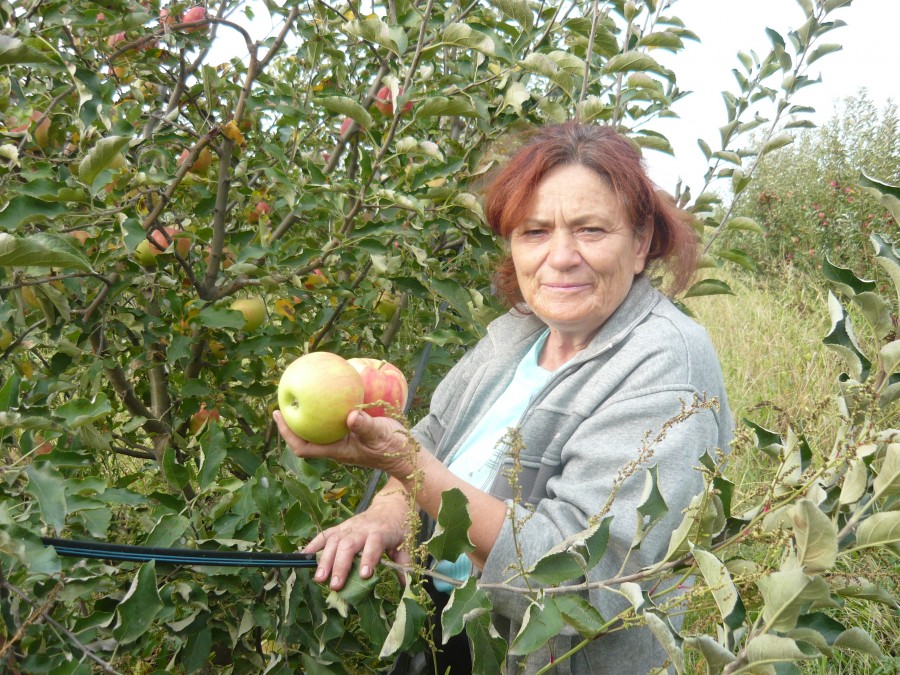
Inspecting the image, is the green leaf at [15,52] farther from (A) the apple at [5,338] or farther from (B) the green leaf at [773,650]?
(B) the green leaf at [773,650]

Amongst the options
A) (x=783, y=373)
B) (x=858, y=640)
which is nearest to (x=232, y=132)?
(x=858, y=640)

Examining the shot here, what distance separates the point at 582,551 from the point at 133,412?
143 centimetres

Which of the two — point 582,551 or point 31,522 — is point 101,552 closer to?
point 31,522

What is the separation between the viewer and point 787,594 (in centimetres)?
82

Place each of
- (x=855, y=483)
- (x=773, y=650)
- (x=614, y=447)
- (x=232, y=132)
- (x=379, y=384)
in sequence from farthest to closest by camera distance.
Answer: (x=232, y=132), (x=379, y=384), (x=614, y=447), (x=855, y=483), (x=773, y=650)

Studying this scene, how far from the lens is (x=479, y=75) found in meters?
2.13

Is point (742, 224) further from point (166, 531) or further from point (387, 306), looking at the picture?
point (166, 531)

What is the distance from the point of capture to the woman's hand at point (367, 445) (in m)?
1.36

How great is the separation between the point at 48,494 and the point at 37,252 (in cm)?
33

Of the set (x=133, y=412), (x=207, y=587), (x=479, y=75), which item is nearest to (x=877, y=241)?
(x=207, y=587)

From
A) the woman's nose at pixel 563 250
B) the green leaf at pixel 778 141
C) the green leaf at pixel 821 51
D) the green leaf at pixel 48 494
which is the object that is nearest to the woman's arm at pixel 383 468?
the green leaf at pixel 48 494

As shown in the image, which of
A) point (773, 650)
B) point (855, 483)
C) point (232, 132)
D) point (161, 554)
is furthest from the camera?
point (232, 132)

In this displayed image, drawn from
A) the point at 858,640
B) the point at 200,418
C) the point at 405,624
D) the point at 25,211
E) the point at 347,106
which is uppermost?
the point at 347,106

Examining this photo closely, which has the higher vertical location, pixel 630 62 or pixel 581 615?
pixel 630 62
